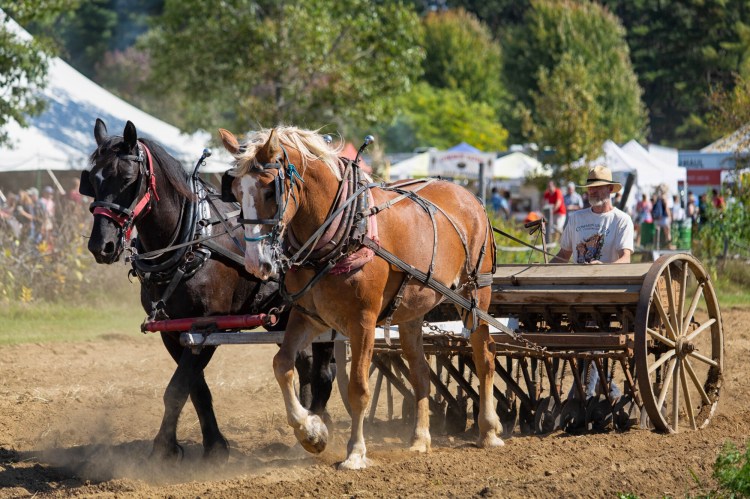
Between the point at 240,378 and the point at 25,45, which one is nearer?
the point at 240,378

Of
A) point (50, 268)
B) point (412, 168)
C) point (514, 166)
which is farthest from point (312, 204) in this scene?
point (514, 166)

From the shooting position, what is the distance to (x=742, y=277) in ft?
52.5

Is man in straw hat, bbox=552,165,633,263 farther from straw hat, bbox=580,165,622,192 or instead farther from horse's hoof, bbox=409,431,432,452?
horse's hoof, bbox=409,431,432,452

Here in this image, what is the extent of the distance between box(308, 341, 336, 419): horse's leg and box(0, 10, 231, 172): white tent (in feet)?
32.8

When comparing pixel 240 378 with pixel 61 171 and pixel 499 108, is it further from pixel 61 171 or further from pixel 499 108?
pixel 499 108

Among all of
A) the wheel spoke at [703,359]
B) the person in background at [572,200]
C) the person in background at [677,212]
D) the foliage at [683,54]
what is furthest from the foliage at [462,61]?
the wheel spoke at [703,359]

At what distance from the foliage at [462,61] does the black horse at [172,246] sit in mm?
40984

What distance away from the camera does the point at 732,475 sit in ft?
15.2

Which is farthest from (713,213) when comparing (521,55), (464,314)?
(521,55)

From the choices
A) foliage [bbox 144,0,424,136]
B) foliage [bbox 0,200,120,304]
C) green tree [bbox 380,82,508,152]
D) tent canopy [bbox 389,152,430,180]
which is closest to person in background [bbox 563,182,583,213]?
foliage [bbox 144,0,424,136]

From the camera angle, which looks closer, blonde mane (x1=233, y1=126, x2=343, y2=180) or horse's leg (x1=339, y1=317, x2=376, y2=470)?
blonde mane (x1=233, y1=126, x2=343, y2=180)

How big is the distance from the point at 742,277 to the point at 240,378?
31.9 feet

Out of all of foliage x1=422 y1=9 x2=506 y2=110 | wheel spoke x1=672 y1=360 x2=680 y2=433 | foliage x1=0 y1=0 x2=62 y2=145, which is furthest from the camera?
foliage x1=422 y1=9 x2=506 y2=110

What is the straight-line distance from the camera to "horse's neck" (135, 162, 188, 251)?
19.4 feet
